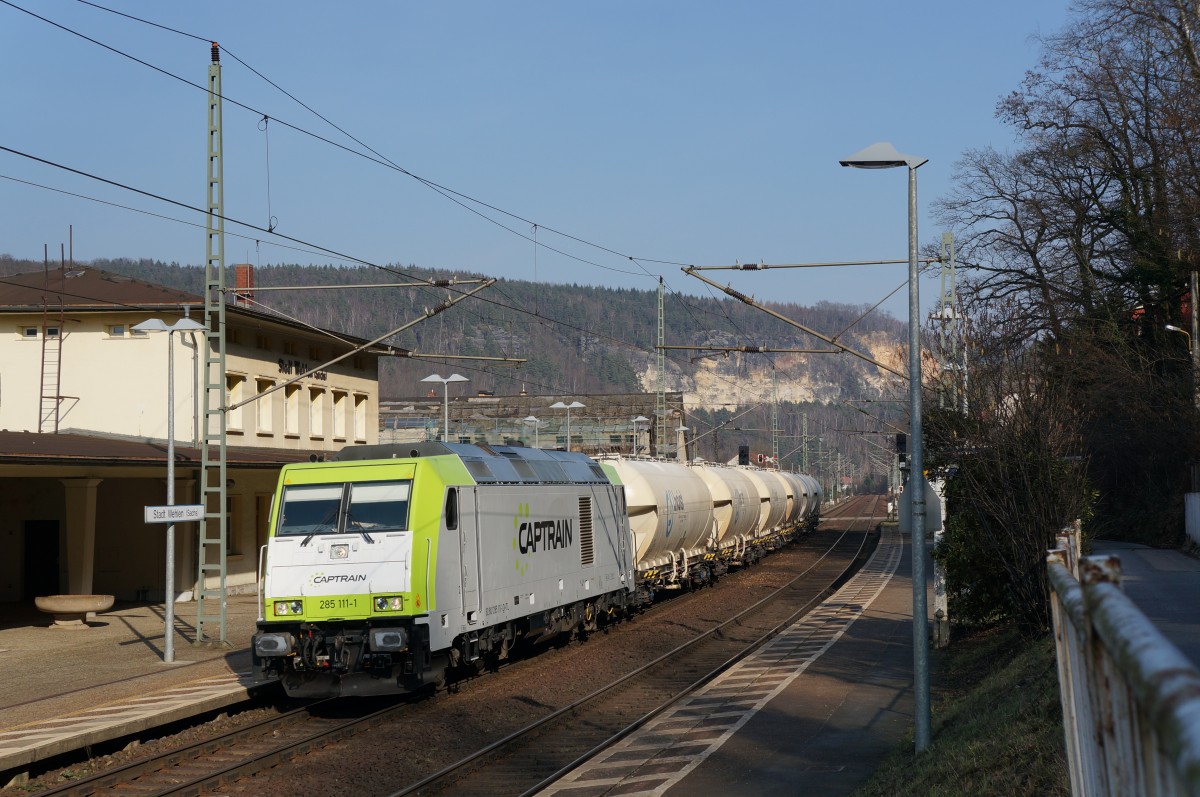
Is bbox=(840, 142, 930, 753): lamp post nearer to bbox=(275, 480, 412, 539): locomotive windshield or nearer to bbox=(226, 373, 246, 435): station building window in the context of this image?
bbox=(275, 480, 412, 539): locomotive windshield

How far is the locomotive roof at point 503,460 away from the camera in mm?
16391

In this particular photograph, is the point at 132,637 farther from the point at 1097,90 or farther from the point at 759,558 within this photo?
the point at 1097,90

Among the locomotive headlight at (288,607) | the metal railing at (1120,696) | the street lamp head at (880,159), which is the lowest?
the locomotive headlight at (288,607)

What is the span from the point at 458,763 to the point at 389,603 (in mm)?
3087

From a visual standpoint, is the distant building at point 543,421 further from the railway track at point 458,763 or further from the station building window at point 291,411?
the railway track at point 458,763

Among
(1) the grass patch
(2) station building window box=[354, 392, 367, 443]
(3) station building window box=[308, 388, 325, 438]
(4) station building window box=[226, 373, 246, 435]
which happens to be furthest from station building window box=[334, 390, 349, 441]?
(1) the grass patch

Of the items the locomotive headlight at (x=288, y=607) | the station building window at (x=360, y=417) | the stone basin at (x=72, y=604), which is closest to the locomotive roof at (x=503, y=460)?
the locomotive headlight at (x=288, y=607)

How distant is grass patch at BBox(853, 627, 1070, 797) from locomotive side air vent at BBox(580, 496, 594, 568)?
6.92 m

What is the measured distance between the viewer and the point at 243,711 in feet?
52.2

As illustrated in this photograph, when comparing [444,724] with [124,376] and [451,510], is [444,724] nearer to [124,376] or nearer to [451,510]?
[451,510]

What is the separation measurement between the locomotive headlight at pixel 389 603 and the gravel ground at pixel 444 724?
57.4 inches

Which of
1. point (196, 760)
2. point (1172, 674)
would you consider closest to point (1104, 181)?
point (196, 760)

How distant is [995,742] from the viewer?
9.92m

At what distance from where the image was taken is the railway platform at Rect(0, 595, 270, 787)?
13000 mm
